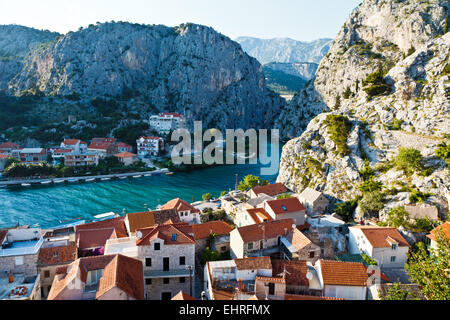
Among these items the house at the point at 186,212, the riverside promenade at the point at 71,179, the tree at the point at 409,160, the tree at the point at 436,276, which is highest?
the tree at the point at 409,160

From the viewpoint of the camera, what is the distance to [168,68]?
420 feet

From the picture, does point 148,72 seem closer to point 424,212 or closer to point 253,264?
point 424,212

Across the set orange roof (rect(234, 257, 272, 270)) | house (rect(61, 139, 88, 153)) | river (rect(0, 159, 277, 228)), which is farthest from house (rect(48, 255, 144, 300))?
house (rect(61, 139, 88, 153))

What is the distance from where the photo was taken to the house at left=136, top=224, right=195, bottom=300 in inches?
706

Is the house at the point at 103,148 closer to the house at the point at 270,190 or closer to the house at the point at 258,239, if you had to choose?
the house at the point at 270,190

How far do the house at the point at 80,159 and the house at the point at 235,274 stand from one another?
56.2 m

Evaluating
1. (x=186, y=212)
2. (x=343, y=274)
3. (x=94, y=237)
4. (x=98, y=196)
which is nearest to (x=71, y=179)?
(x=98, y=196)

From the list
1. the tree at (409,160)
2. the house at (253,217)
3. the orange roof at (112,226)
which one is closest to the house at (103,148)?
the orange roof at (112,226)

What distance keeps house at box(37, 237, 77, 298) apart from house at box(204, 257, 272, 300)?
32.3ft

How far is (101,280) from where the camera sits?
1438cm

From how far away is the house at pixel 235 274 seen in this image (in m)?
16.3

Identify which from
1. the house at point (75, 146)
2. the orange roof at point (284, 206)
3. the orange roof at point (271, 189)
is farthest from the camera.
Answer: the house at point (75, 146)

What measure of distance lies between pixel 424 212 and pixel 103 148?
66373 mm
